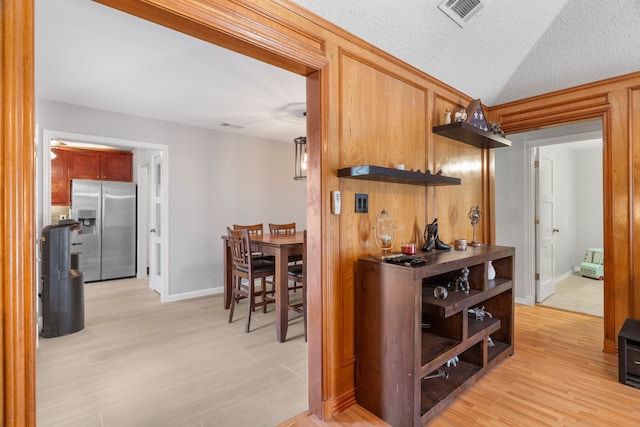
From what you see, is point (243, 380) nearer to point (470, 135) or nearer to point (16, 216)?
point (16, 216)

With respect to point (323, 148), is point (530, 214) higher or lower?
lower

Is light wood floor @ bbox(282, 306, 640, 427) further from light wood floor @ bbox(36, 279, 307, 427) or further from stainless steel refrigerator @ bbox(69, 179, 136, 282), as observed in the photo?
stainless steel refrigerator @ bbox(69, 179, 136, 282)

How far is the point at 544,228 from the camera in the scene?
4242mm

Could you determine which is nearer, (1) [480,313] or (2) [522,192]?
(1) [480,313]

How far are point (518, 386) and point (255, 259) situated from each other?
272cm

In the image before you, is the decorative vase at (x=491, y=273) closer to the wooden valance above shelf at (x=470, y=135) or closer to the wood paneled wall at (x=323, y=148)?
the wood paneled wall at (x=323, y=148)

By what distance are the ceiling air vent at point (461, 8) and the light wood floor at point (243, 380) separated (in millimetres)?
2539

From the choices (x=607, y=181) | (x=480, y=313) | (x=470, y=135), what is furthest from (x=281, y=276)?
(x=607, y=181)

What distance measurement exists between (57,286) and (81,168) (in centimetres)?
329

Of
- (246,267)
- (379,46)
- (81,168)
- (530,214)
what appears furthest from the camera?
(81,168)

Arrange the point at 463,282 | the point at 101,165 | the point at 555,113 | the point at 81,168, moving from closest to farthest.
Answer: the point at 463,282 → the point at 555,113 → the point at 81,168 → the point at 101,165

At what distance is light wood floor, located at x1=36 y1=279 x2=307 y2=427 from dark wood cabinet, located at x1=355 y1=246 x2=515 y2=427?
0.55 metres

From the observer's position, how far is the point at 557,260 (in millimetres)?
5207

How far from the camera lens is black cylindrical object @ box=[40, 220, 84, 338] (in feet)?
10.0
